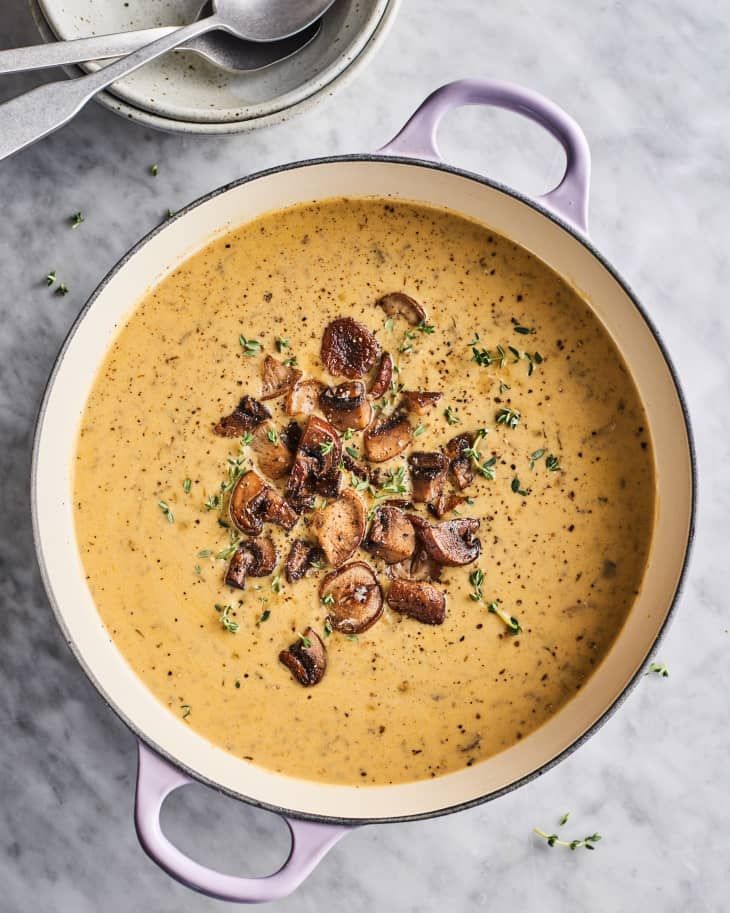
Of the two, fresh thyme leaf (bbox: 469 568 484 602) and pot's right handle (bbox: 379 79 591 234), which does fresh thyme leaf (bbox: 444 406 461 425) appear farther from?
pot's right handle (bbox: 379 79 591 234)

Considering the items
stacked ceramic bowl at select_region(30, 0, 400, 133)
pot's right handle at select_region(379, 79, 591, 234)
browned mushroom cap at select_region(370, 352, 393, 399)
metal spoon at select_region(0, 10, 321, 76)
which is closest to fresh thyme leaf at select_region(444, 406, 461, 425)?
browned mushroom cap at select_region(370, 352, 393, 399)

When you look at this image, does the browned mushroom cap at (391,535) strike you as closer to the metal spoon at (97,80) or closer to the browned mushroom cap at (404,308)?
the browned mushroom cap at (404,308)

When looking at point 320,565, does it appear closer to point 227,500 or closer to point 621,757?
point 227,500

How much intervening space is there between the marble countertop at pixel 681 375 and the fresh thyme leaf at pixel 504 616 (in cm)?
46

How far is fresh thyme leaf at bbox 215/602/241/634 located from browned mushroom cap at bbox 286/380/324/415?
1.59ft

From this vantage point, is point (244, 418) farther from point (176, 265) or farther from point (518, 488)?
point (518, 488)

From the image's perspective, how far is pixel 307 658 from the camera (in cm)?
214

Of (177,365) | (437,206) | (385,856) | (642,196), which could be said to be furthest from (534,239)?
(385,856)

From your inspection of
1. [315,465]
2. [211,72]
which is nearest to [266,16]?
[211,72]

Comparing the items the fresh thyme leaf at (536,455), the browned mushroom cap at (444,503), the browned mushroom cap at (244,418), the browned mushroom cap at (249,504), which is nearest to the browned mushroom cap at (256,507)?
the browned mushroom cap at (249,504)

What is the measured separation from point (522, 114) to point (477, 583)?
1.08 m

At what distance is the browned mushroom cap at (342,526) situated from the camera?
2129 mm

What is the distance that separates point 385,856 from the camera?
241 centimetres

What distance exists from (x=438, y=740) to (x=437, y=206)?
1291mm
